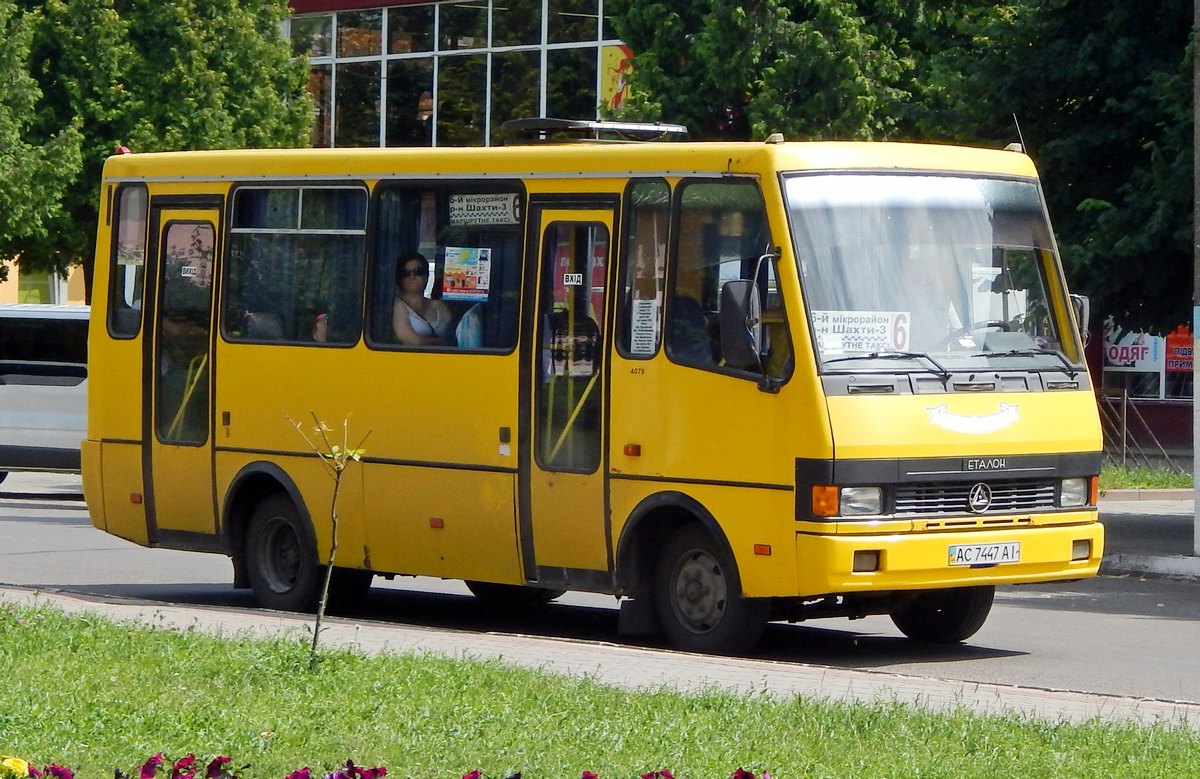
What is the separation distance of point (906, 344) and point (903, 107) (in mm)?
9217

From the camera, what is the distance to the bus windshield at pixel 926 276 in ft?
A: 34.6

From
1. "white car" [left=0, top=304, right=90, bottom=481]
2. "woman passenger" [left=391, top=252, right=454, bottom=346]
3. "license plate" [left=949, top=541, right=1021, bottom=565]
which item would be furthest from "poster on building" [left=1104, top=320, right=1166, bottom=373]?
"license plate" [left=949, top=541, right=1021, bottom=565]

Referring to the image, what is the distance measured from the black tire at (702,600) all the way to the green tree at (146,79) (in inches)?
960

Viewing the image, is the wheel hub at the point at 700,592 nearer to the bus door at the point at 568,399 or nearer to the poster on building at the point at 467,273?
the bus door at the point at 568,399

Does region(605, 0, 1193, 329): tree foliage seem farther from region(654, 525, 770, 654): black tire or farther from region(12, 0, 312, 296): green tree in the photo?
region(12, 0, 312, 296): green tree

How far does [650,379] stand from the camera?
11039 mm

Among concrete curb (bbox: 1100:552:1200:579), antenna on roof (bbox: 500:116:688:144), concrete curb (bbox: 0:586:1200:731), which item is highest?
antenna on roof (bbox: 500:116:688:144)

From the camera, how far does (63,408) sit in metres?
23.6

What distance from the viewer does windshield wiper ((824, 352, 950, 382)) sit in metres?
10.5

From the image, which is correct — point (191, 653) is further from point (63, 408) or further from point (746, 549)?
point (63, 408)

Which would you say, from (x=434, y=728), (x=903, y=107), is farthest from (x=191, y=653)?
(x=903, y=107)

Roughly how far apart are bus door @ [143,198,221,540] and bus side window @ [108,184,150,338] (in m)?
0.17

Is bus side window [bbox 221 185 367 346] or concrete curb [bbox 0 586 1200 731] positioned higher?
bus side window [bbox 221 185 367 346]

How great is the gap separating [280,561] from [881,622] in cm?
390
